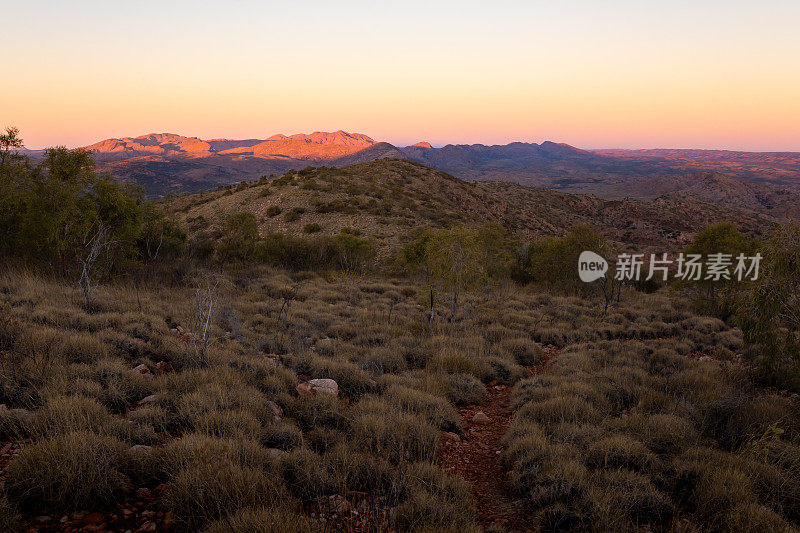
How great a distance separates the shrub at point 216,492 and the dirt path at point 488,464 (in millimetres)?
2170

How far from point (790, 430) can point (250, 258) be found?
19.1 meters

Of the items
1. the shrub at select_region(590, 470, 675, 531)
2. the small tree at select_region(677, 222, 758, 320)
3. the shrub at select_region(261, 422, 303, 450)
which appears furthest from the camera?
the small tree at select_region(677, 222, 758, 320)

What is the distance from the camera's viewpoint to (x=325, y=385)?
6410 millimetres

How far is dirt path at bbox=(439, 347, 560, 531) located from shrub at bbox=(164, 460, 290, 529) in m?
2.17

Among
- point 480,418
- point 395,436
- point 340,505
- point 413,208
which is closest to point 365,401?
point 395,436

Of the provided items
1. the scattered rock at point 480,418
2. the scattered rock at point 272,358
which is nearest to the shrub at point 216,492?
the scattered rock at point 272,358

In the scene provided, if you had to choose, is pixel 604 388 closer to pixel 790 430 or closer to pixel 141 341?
pixel 790 430

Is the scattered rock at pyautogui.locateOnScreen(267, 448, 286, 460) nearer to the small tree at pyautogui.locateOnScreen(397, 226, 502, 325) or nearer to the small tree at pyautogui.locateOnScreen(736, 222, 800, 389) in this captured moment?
the small tree at pyautogui.locateOnScreen(397, 226, 502, 325)

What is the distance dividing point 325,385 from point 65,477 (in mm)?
3525

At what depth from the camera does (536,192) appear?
69438mm

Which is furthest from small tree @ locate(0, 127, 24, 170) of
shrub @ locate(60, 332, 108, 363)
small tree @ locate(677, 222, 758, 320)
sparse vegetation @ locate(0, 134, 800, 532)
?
small tree @ locate(677, 222, 758, 320)

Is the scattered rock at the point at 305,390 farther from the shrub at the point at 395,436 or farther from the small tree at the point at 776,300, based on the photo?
the small tree at the point at 776,300

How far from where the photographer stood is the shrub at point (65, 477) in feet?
10.4

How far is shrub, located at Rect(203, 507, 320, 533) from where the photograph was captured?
114 inches
